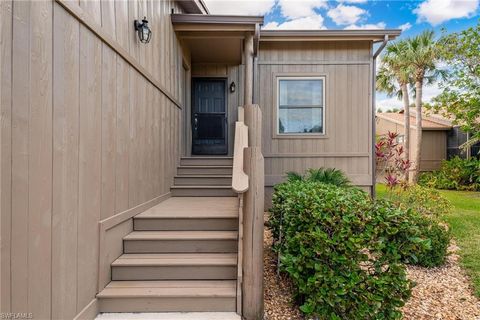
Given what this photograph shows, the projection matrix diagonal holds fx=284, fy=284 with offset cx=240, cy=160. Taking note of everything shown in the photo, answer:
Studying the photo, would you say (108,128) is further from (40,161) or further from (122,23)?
(122,23)

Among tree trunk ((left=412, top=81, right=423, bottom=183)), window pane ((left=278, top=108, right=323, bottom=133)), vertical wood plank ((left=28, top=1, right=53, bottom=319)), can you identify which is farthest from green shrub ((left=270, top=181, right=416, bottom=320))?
tree trunk ((left=412, top=81, right=423, bottom=183))

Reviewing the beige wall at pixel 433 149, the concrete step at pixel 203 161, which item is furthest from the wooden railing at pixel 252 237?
the beige wall at pixel 433 149

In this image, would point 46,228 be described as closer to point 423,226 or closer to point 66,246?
point 66,246

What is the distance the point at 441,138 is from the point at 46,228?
16.9 meters

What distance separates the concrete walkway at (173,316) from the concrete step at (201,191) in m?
2.44

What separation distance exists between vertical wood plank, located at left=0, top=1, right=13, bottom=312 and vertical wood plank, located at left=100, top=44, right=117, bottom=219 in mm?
967

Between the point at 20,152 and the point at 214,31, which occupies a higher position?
the point at 214,31

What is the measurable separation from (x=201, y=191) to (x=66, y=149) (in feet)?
9.44

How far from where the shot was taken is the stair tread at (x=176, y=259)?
2.64m

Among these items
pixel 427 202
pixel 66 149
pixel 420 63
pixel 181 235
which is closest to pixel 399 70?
pixel 420 63

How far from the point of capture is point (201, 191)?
471 cm

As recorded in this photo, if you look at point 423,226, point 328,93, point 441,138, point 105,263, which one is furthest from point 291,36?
point 441,138

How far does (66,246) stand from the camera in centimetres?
196

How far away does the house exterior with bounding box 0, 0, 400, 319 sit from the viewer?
1.58m
